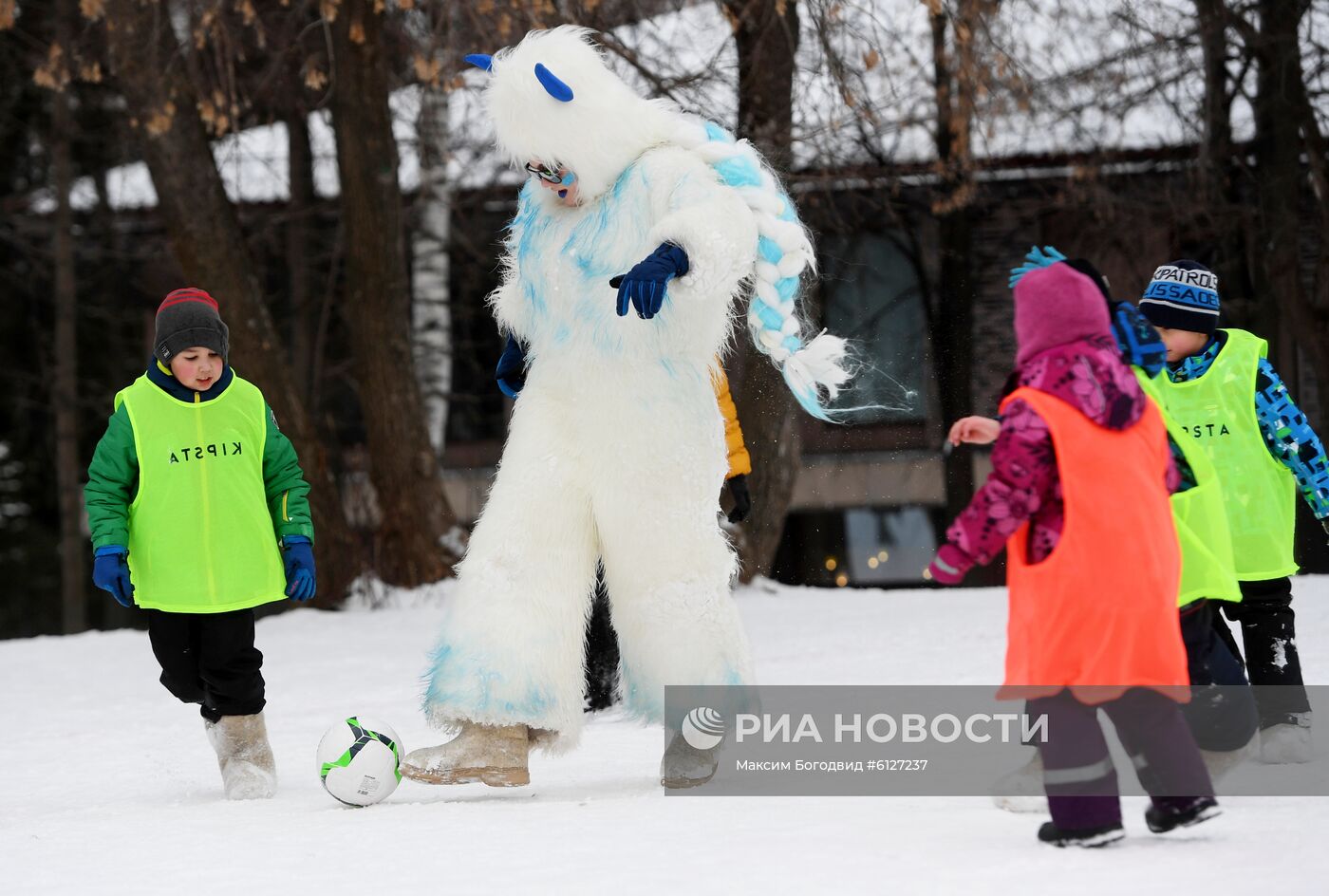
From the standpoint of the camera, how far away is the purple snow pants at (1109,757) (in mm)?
2990

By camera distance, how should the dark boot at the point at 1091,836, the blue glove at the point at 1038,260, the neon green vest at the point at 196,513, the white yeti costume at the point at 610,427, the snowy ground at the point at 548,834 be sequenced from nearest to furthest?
the snowy ground at the point at 548,834 → the dark boot at the point at 1091,836 → the blue glove at the point at 1038,260 → the white yeti costume at the point at 610,427 → the neon green vest at the point at 196,513

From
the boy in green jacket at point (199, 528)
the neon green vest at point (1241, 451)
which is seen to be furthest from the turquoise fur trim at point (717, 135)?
the boy in green jacket at point (199, 528)

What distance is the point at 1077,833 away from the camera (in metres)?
2.99

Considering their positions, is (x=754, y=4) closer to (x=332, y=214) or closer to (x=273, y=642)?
(x=273, y=642)

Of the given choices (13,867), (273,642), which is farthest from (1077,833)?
(273,642)

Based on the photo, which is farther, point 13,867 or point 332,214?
point 332,214

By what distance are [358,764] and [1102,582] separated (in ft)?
6.36

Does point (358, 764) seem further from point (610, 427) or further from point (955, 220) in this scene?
point (955, 220)

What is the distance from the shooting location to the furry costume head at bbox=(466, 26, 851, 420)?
4168 millimetres

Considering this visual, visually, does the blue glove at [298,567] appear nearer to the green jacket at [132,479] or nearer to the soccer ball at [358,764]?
the green jacket at [132,479]

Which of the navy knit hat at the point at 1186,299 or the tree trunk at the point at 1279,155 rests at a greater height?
the tree trunk at the point at 1279,155

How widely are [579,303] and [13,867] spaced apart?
192cm

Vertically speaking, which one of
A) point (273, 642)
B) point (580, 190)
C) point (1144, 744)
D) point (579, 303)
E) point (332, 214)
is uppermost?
point (332, 214)
